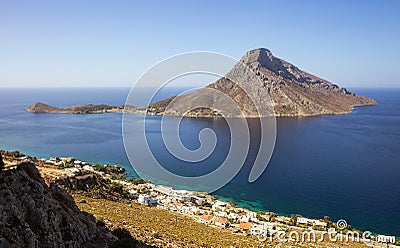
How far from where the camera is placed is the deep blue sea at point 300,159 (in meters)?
39.2

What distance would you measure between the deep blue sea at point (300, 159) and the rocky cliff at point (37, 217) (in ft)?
104

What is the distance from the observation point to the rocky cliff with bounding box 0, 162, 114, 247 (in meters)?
7.69

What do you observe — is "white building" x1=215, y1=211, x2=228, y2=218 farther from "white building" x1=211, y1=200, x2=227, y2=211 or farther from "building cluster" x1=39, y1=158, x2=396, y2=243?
"white building" x1=211, y1=200, x2=227, y2=211

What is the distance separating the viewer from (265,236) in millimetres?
23422

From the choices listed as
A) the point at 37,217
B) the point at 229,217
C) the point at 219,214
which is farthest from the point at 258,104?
the point at 37,217

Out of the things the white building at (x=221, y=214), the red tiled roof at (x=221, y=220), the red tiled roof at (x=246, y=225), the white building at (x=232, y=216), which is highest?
the red tiled roof at (x=221, y=220)

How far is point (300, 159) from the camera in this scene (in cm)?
6253

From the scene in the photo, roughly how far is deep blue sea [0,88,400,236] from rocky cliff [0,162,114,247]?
104 feet

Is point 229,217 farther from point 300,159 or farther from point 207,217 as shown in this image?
point 300,159

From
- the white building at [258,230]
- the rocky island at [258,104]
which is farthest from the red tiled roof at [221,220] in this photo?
the rocky island at [258,104]

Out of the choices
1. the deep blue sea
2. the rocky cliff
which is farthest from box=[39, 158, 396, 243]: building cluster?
the rocky cliff

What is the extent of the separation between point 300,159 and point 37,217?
60.4 meters

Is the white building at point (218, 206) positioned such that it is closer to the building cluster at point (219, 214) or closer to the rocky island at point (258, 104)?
the building cluster at point (219, 214)

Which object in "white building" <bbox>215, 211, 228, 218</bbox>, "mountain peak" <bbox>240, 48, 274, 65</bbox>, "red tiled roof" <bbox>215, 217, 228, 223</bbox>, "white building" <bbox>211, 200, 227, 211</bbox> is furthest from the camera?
"mountain peak" <bbox>240, 48, 274, 65</bbox>
